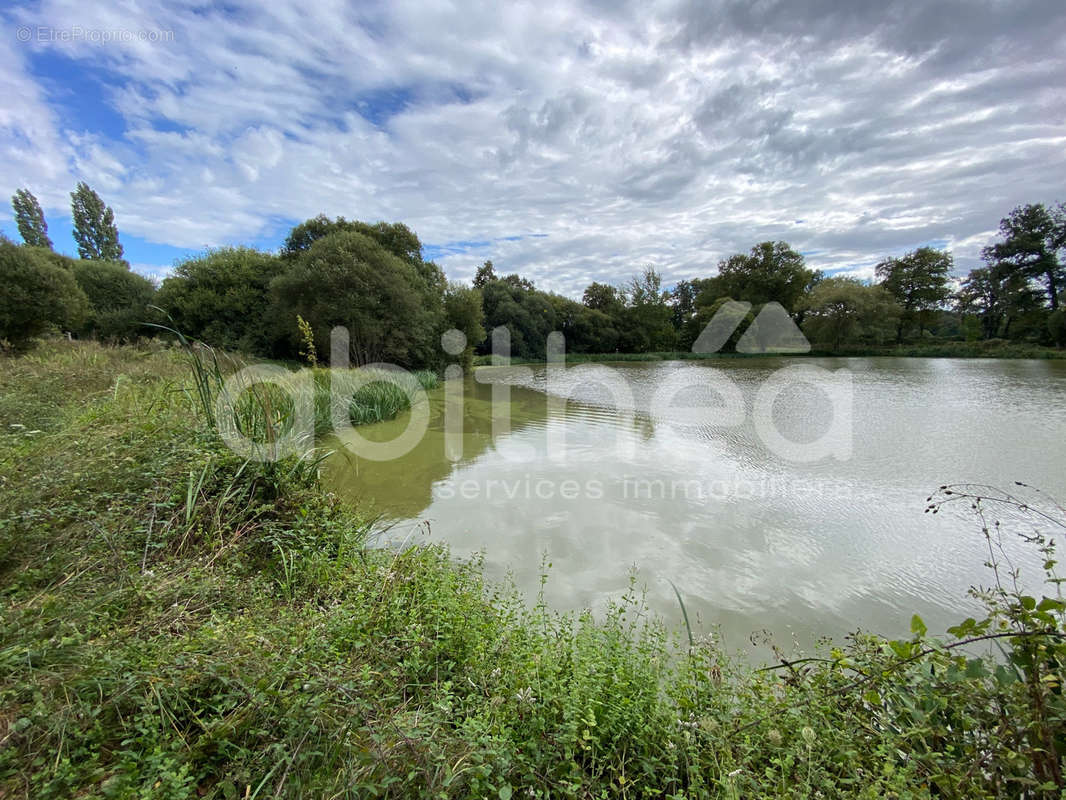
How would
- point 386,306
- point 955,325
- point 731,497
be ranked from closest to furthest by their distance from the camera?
point 731,497
point 386,306
point 955,325

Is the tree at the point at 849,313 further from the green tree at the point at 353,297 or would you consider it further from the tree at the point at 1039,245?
the green tree at the point at 353,297

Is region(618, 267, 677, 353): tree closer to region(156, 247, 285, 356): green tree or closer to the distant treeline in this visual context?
the distant treeline

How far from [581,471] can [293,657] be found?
4146 mm

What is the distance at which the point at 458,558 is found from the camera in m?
3.18

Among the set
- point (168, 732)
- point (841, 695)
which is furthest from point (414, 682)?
point (841, 695)

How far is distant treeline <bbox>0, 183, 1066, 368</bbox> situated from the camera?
1329cm

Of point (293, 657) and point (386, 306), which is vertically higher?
point (386, 306)

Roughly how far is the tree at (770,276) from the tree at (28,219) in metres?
50.4

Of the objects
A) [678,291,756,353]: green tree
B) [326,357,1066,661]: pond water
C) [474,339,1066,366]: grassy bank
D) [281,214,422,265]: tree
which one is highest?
[281,214,422,265]: tree

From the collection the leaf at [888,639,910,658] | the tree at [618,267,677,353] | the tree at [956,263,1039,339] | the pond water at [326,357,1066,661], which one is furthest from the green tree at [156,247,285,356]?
the tree at [956,263,1039,339]

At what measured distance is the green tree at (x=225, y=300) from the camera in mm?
15188

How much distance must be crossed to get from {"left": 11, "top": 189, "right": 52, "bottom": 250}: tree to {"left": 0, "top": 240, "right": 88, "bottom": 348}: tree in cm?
2752

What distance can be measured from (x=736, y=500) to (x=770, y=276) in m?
38.5

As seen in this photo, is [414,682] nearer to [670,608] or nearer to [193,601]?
[193,601]
